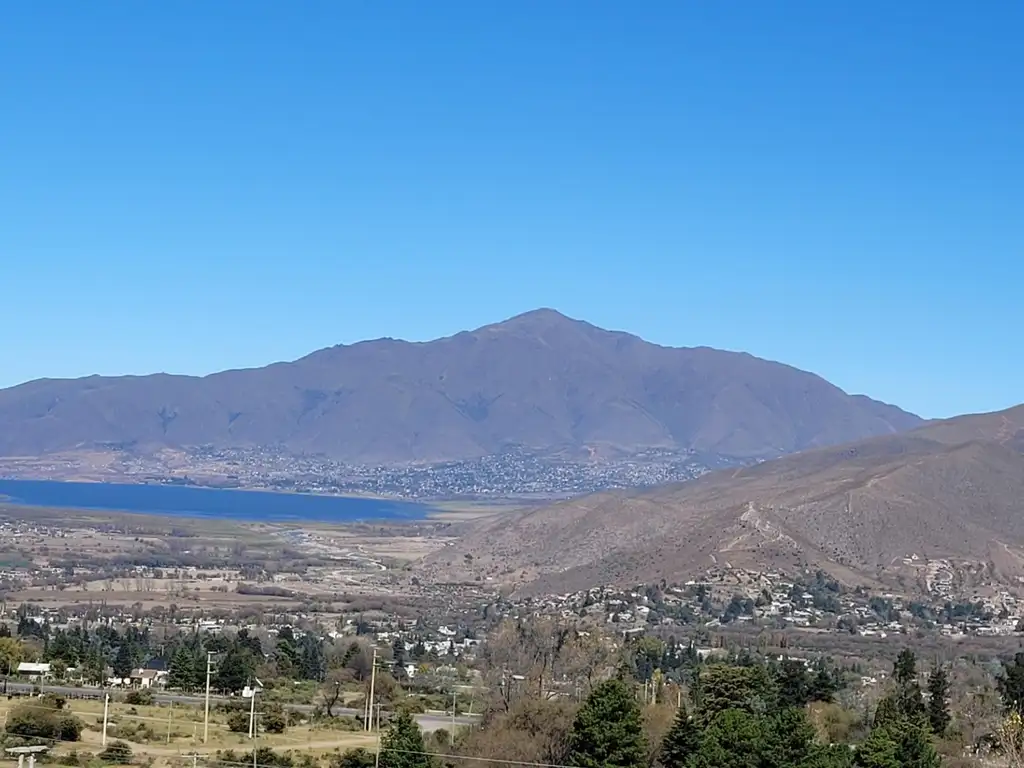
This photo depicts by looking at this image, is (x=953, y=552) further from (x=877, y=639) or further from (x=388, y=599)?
(x=388, y=599)

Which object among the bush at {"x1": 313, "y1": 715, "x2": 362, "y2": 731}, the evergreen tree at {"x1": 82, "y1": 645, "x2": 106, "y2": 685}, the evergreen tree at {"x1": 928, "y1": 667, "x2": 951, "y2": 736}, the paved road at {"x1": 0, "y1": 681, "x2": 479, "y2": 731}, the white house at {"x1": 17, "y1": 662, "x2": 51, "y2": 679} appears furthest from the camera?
the evergreen tree at {"x1": 82, "y1": 645, "x2": 106, "y2": 685}

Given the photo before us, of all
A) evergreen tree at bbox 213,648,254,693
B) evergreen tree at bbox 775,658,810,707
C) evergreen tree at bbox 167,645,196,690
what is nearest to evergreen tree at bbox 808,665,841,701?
evergreen tree at bbox 775,658,810,707

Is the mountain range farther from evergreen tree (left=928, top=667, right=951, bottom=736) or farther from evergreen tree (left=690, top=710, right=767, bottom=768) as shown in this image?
evergreen tree (left=690, top=710, right=767, bottom=768)

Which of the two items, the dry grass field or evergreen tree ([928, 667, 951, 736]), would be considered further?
evergreen tree ([928, 667, 951, 736])

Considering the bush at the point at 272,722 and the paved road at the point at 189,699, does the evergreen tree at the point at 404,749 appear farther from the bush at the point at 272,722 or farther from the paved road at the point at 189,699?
the paved road at the point at 189,699

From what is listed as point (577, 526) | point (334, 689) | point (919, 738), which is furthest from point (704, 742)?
point (577, 526)

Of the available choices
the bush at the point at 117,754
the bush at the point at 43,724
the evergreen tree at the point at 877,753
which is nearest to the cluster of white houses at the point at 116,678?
the bush at the point at 43,724

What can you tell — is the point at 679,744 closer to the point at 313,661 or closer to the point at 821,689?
the point at 821,689
